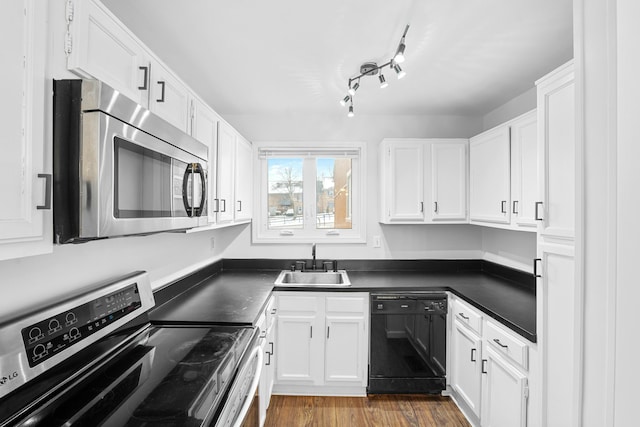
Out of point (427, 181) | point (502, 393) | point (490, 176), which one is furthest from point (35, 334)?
point (490, 176)

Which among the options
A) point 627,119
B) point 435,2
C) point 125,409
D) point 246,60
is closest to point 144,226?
point 125,409

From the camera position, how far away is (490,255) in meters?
2.91

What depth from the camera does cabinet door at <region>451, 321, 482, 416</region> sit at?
202 centimetres

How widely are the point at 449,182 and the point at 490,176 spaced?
0.37m

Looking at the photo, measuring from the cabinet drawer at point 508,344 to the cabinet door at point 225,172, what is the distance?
1.86 metres

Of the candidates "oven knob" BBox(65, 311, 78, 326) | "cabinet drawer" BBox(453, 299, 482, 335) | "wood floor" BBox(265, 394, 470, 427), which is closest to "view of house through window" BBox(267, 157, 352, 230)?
"cabinet drawer" BBox(453, 299, 482, 335)

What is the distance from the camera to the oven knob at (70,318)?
1.11 metres

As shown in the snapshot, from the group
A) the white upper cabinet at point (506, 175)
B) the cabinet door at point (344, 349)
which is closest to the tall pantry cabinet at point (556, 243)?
the white upper cabinet at point (506, 175)

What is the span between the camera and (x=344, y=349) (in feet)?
7.90

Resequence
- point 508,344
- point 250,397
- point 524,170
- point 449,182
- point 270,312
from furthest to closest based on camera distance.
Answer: point 449,182
point 270,312
point 524,170
point 508,344
point 250,397

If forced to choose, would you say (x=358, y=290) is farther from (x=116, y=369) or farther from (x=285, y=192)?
(x=116, y=369)

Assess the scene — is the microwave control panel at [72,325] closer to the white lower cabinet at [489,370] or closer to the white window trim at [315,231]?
the white window trim at [315,231]

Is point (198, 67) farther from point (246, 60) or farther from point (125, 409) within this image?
point (125, 409)

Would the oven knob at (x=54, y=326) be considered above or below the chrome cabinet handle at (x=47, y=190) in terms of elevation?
below
